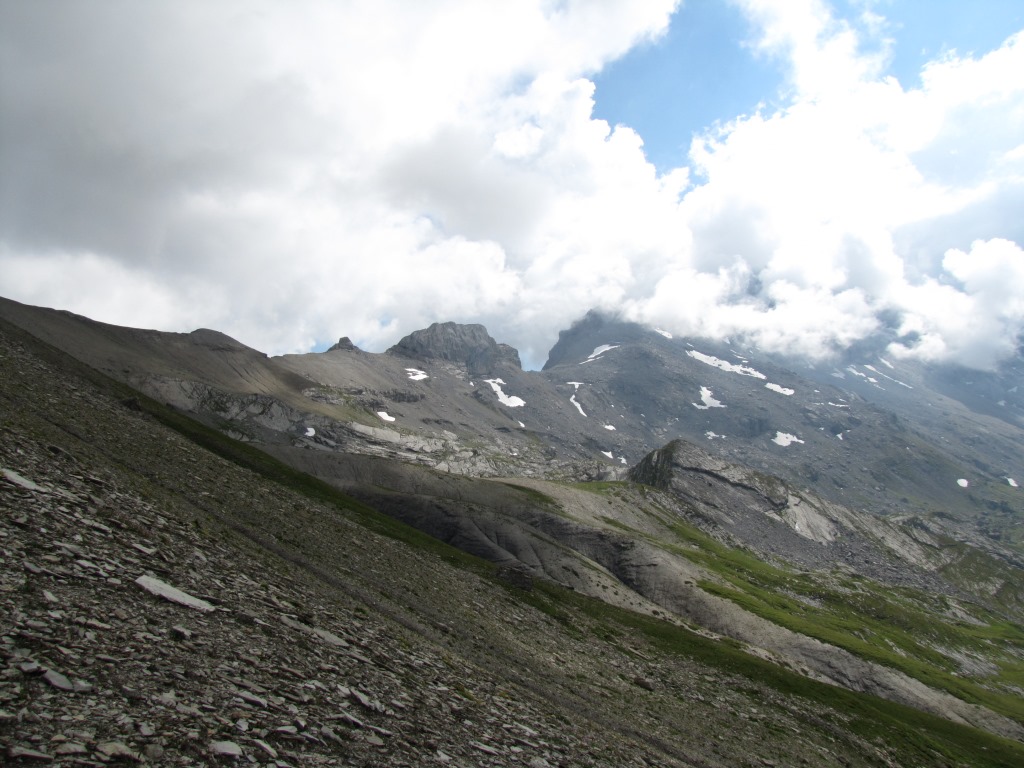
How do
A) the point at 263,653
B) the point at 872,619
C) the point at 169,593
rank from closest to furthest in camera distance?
the point at 263,653 → the point at 169,593 → the point at 872,619

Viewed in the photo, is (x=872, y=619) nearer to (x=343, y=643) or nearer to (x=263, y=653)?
(x=343, y=643)

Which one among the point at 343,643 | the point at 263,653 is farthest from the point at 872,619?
the point at 263,653

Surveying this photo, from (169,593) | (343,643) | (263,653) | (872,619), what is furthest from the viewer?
(872,619)

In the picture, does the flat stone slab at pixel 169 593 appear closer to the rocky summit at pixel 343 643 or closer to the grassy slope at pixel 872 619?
the rocky summit at pixel 343 643

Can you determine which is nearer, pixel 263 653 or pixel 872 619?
pixel 263 653

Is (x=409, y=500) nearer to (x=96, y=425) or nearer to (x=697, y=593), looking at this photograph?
(x=697, y=593)

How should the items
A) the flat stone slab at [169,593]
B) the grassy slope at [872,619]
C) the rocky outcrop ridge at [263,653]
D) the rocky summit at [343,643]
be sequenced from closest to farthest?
1. the rocky outcrop ridge at [263,653]
2. the rocky summit at [343,643]
3. the flat stone slab at [169,593]
4. the grassy slope at [872,619]

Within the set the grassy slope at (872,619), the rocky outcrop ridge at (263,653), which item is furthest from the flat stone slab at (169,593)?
the grassy slope at (872,619)

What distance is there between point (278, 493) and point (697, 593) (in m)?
74.6

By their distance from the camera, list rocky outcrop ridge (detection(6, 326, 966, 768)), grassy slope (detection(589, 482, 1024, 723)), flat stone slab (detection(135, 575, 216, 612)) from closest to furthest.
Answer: rocky outcrop ridge (detection(6, 326, 966, 768))
flat stone slab (detection(135, 575, 216, 612))
grassy slope (detection(589, 482, 1024, 723))

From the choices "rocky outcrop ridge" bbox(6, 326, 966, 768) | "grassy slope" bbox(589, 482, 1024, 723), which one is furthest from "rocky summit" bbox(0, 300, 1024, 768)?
"grassy slope" bbox(589, 482, 1024, 723)

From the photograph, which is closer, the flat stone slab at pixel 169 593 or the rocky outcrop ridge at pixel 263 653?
the rocky outcrop ridge at pixel 263 653

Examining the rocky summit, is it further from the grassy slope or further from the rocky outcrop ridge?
the grassy slope

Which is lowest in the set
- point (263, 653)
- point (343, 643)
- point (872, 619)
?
point (872, 619)
